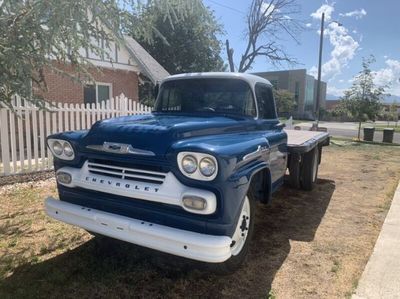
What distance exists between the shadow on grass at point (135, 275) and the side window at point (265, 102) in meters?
1.67

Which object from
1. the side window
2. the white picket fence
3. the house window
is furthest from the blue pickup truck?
the house window

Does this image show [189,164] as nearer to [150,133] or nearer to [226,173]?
[226,173]

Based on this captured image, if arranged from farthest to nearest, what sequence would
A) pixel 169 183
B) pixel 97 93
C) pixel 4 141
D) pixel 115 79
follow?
1. pixel 115 79
2. pixel 97 93
3. pixel 4 141
4. pixel 169 183

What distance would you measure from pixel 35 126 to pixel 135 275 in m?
4.74

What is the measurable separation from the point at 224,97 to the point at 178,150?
5.95 feet

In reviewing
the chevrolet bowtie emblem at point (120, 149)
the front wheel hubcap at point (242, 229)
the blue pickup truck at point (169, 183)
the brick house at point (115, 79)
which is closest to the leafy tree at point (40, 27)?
the blue pickup truck at point (169, 183)

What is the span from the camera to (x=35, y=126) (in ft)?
22.6

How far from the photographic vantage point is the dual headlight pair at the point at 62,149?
139 inches

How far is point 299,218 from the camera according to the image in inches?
206

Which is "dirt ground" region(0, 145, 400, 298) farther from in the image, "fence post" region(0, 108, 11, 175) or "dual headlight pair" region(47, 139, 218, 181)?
"fence post" region(0, 108, 11, 175)

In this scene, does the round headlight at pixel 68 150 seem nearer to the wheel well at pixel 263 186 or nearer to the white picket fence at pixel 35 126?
the wheel well at pixel 263 186

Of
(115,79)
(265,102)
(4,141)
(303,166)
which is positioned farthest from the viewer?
(115,79)

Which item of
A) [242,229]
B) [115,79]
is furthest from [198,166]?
[115,79]

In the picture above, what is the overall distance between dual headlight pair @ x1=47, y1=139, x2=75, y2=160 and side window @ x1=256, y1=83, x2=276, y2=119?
7.86 feet
